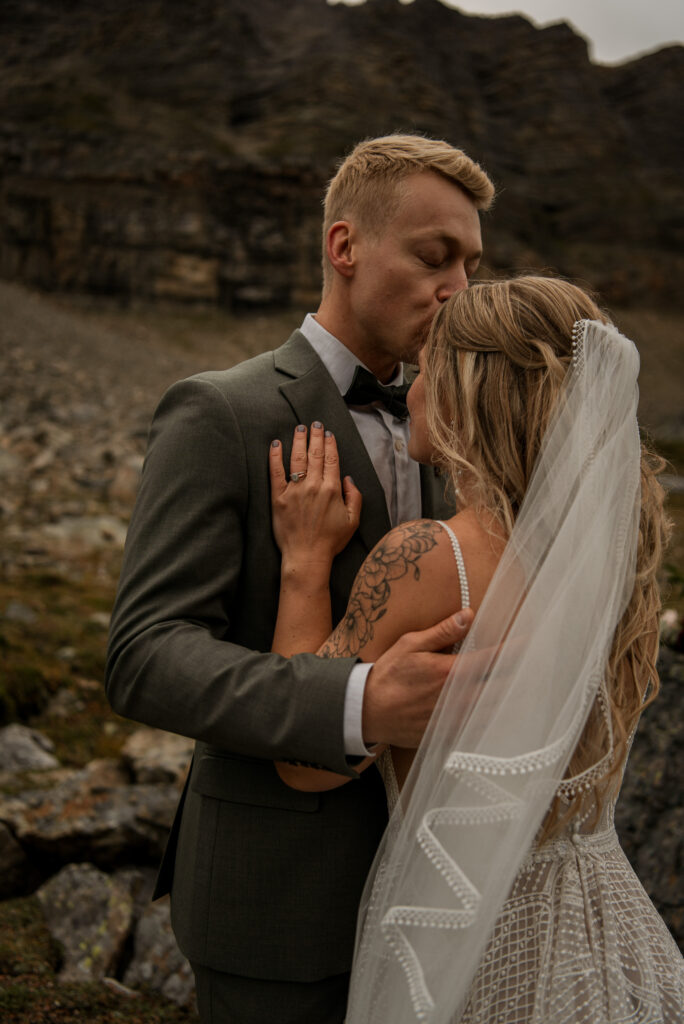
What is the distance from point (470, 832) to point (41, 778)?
3.57m

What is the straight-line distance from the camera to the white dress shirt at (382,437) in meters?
2.43

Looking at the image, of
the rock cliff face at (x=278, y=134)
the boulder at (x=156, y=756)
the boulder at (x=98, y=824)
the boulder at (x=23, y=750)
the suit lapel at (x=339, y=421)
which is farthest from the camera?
the rock cliff face at (x=278, y=134)

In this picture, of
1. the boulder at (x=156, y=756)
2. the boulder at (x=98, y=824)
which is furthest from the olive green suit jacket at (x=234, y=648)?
the boulder at (x=156, y=756)

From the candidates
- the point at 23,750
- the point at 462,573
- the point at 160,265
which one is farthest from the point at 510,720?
the point at 160,265

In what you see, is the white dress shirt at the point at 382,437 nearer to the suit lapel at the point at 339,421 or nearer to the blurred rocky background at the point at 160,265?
the suit lapel at the point at 339,421

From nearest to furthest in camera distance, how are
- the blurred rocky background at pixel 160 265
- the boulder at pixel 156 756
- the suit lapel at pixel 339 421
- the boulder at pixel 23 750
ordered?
the suit lapel at pixel 339 421
the blurred rocky background at pixel 160 265
the boulder at pixel 156 756
the boulder at pixel 23 750

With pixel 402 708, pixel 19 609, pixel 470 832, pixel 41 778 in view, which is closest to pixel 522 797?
pixel 470 832

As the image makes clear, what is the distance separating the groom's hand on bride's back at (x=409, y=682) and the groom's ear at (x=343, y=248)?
1.21 m

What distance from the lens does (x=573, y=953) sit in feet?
5.98

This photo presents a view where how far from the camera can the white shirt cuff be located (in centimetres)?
173

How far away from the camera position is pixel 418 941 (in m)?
1.70

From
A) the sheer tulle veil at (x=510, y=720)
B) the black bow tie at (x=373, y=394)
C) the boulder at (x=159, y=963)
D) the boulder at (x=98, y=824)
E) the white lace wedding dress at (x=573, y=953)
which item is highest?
the black bow tie at (x=373, y=394)

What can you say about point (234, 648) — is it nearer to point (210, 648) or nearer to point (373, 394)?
point (210, 648)

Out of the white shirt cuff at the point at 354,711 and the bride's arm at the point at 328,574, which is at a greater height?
the bride's arm at the point at 328,574
